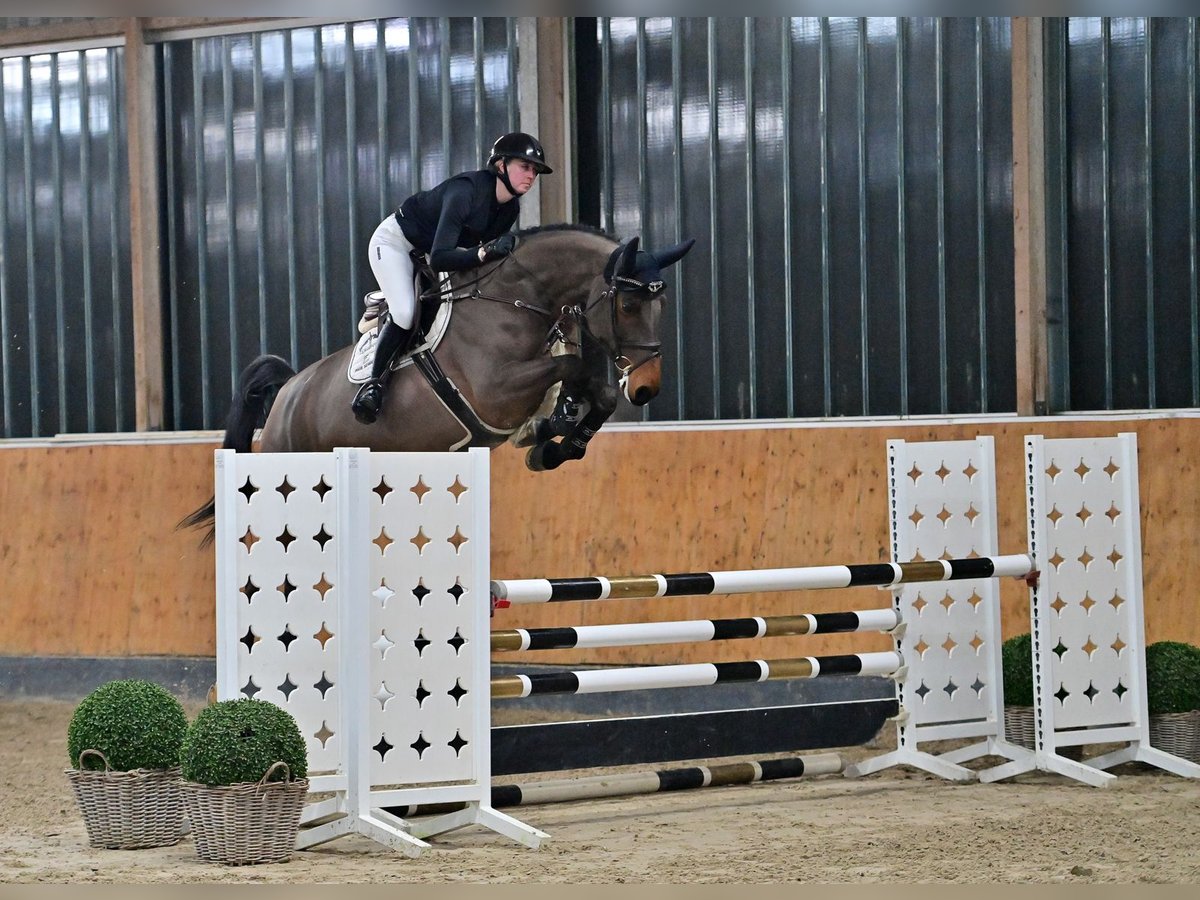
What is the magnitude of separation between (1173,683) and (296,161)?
5016 millimetres

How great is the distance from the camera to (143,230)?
734 cm

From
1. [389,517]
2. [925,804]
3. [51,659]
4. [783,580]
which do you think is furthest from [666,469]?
[51,659]

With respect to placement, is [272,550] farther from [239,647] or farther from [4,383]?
[4,383]

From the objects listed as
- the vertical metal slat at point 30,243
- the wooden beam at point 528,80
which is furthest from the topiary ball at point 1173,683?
the vertical metal slat at point 30,243

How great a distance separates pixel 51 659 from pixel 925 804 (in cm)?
461

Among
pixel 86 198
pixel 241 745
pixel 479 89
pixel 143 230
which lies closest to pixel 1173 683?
pixel 241 745

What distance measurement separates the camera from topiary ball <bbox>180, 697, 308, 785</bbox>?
3.20 meters

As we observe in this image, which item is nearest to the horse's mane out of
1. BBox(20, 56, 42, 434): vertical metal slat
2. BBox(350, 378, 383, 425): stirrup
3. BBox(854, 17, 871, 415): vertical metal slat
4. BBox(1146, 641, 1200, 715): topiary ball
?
BBox(350, 378, 383, 425): stirrup

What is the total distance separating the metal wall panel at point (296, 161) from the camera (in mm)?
7047

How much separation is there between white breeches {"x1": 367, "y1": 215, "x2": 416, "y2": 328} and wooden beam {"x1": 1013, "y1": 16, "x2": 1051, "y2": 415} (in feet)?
9.54

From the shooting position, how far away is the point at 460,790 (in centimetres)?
354

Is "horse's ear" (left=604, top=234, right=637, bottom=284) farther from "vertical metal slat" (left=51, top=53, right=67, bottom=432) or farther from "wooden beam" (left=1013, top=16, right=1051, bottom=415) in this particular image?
"vertical metal slat" (left=51, top=53, right=67, bottom=432)

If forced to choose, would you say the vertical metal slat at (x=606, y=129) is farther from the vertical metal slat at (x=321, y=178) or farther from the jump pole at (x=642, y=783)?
the jump pole at (x=642, y=783)

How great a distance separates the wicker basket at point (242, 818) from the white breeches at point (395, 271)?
141 cm
